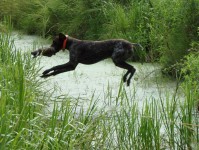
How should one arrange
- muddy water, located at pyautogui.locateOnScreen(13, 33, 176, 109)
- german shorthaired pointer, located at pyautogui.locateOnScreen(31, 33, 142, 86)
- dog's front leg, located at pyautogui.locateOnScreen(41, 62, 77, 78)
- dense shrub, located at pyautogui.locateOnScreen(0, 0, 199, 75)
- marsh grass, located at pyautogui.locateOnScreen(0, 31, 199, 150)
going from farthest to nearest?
dense shrub, located at pyautogui.locateOnScreen(0, 0, 199, 75)
german shorthaired pointer, located at pyautogui.locateOnScreen(31, 33, 142, 86)
muddy water, located at pyautogui.locateOnScreen(13, 33, 176, 109)
dog's front leg, located at pyautogui.locateOnScreen(41, 62, 77, 78)
marsh grass, located at pyautogui.locateOnScreen(0, 31, 199, 150)

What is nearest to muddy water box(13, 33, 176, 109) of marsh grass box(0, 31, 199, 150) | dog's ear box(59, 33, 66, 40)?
dog's ear box(59, 33, 66, 40)

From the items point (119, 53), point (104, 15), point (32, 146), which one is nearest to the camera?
point (32, 146)

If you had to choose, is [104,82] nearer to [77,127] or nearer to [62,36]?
[62,36]

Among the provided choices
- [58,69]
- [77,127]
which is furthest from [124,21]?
[77,127]

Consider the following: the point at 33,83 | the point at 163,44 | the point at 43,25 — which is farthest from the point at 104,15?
the point at 33,83

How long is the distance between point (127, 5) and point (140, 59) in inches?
74.0

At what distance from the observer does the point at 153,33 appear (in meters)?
8.34

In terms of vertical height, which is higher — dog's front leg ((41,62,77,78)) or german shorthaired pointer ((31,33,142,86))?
german shorthaired pointer ((31,33,142,86))

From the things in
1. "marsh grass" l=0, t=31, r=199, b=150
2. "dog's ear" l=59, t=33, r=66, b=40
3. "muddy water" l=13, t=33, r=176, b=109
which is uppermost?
"dog's ear" l=59, t=33, r=66, b=40

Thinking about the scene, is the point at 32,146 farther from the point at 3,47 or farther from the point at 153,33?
the point at 153,33

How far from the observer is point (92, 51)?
7.13 metres

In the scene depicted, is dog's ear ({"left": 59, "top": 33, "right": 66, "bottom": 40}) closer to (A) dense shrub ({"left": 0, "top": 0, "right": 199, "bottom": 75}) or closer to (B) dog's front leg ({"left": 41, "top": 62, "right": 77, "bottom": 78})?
(B) dog's front leg ({"left": 41, "top": 62, "right": 77, "bottom": 78})

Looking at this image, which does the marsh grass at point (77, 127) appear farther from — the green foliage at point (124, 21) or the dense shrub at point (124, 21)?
the dense shrub at point (124, 21)

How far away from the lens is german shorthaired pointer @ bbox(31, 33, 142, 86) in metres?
6.93
